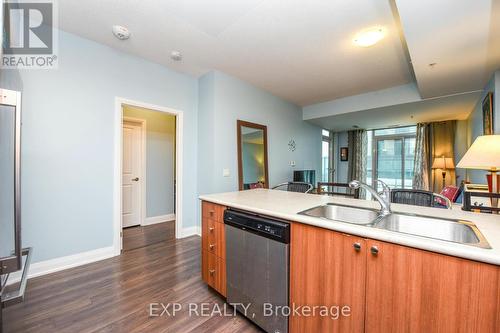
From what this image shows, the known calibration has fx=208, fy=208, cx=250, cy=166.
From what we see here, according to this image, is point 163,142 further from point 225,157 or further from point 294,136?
point 294,136

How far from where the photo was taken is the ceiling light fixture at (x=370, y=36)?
2.22 metres

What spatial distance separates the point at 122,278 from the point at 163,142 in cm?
277

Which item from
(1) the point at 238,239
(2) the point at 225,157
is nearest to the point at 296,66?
(2) the point at 225,157

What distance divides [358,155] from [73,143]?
6835mm

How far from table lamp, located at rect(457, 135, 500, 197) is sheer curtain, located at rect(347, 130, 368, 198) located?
4627 mm

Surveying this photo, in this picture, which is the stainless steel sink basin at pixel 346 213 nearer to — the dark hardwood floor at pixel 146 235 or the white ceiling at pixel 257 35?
the white ceiling at pixel 257 35

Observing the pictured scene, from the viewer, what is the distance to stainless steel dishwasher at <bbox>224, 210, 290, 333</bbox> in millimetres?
1350

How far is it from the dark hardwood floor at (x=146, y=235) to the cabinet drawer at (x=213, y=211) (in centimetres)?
167

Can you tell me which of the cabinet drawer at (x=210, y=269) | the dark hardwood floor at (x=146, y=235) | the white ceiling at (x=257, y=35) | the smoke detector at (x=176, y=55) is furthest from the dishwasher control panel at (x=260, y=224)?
the smoke detector at (x=176, y=55)

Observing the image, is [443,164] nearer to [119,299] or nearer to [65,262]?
[119,299]

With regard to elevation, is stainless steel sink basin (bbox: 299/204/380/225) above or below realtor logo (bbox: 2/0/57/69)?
below

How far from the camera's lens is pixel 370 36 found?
7.43 feet

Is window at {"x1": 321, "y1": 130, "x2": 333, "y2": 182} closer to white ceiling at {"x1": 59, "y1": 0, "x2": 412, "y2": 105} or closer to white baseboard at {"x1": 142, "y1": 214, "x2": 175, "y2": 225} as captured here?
white ceiling at {"x1": 59, "y1": 0, "x2": 412, "y2": 105}

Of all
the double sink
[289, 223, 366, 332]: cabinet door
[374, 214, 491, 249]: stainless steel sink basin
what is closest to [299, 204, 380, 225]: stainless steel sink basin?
the double sink
